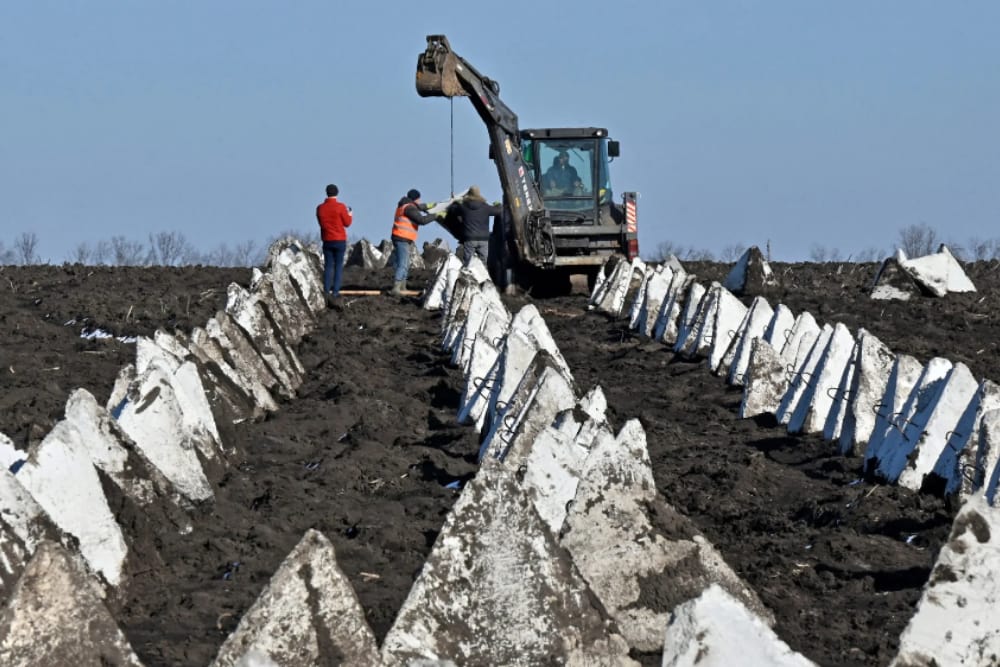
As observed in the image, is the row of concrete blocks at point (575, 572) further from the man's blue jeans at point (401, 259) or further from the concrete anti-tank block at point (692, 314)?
the man's blue jeans at point (401, 259)

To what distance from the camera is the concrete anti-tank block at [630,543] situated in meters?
6.68

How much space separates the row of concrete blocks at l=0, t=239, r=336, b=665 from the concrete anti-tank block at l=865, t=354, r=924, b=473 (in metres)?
3.81

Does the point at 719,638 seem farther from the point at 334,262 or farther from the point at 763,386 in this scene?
the point at 334,262

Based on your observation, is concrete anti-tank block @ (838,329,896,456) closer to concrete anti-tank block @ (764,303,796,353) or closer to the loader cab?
concrete anti-tank block @ (764,303,796,353)

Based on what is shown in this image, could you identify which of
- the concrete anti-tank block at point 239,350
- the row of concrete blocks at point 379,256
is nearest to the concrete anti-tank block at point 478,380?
the concrete anti-tank block at point 239,350

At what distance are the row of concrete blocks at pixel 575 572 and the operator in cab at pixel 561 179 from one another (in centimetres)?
1501

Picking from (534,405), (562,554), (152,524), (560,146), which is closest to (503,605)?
(562,554)

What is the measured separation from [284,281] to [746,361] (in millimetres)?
6436

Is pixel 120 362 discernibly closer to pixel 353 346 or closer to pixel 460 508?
pixel 353 346

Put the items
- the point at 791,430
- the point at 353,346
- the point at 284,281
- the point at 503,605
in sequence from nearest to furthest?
the point at 503,605 < the point at 791,430 < the point at 353,346 < the point at 284,281

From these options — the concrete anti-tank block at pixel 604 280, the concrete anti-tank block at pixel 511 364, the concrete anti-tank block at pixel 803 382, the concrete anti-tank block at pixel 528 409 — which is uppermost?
the concrete anti-tank block at pixel 528 409

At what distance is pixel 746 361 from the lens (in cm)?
1452

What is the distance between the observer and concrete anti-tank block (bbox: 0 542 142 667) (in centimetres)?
521

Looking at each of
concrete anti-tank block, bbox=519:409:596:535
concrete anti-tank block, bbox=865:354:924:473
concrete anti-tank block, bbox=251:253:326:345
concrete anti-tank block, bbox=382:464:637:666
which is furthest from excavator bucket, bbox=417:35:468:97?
concrete anti-tank block, bbox=382:464:637:666
